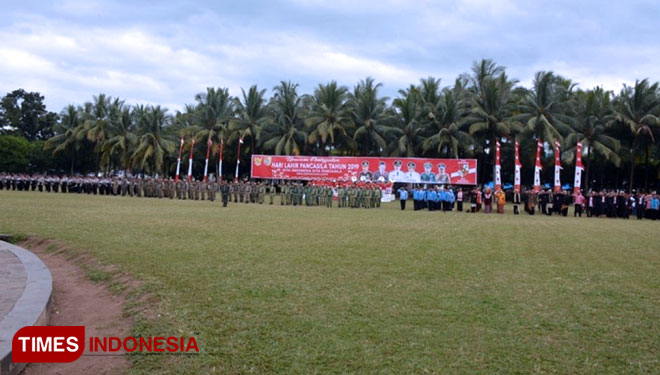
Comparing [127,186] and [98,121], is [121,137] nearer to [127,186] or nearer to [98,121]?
[98,121]

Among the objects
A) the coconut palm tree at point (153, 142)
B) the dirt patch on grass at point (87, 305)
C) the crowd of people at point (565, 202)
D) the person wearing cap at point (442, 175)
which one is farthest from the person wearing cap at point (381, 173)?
the dirt patch on grass at point (87, 305)

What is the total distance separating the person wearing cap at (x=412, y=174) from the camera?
3603 cm

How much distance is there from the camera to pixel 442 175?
35.5 m

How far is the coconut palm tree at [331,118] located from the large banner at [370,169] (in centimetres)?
488

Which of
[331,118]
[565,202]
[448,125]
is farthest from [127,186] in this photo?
[565,202]

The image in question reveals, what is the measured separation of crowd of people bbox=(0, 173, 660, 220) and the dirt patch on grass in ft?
58.2

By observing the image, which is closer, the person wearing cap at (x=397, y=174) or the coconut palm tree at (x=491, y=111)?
the person wearing cap at (x=397, y=174)

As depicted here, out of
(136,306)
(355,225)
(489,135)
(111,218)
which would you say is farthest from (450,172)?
(136,306)

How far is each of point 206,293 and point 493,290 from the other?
4.05 metres

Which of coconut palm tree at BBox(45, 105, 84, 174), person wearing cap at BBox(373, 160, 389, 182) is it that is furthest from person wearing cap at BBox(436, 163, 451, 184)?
coconut palm tree at BBox(45, 105, 84, 174)

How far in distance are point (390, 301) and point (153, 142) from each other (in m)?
47.4

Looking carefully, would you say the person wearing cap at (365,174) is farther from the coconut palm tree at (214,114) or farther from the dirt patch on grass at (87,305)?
the dirt patch on grass at (87,305)

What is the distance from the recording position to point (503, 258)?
1089cm

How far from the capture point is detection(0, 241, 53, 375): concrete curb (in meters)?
4.85
